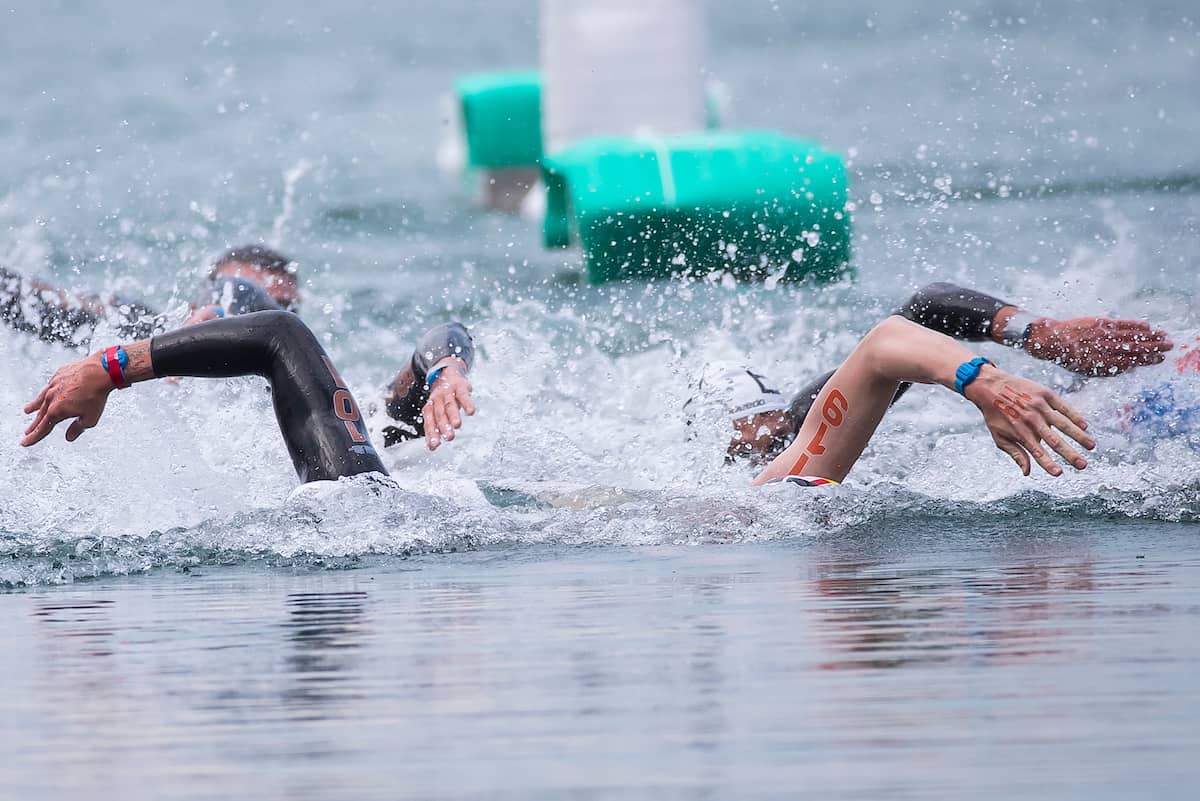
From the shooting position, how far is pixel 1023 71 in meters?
30.1

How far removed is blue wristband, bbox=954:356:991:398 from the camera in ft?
16.3

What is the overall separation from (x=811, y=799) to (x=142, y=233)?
14.9 meters

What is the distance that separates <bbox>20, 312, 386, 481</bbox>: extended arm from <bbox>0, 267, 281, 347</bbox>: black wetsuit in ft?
5.30

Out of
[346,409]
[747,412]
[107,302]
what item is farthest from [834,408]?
[107,302]

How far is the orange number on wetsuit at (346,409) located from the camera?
19.1ft

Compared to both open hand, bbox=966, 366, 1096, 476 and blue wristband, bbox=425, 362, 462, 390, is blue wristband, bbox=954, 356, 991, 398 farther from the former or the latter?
blue wristband, bbox=425, 362, 462, 390

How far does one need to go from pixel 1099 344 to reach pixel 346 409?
7.14 ft

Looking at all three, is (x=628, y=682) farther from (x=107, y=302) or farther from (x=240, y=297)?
(x=107, y=302)

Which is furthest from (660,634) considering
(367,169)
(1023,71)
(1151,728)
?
(1023,71)

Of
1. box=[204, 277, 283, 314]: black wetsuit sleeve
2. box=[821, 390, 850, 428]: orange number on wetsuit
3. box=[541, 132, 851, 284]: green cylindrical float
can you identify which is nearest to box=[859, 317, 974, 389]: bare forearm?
box=[821, 390, 850, 428]: orange number on wetsuit

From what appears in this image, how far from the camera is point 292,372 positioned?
581 cm

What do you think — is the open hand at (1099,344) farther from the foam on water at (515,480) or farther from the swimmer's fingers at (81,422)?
the swimmer's fingers at (81,422)

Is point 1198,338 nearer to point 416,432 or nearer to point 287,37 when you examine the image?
point 416,432

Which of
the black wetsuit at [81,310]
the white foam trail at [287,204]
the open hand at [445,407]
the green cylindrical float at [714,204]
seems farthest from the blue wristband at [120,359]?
the white foam trail at [287,204]
